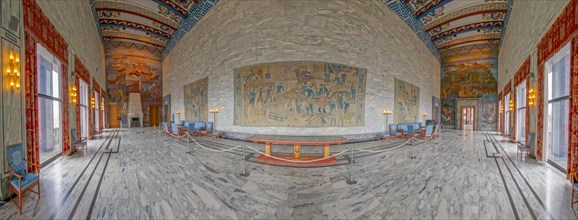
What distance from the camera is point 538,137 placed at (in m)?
6.46

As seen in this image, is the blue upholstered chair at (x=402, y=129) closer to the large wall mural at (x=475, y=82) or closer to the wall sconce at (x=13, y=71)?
the large wall mural at (x=475, y=82)

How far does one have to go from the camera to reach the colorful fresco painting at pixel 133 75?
20219 millimetres

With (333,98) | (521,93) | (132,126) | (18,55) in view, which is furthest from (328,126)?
(132,126)

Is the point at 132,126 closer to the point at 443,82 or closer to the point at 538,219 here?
the point at 538,219

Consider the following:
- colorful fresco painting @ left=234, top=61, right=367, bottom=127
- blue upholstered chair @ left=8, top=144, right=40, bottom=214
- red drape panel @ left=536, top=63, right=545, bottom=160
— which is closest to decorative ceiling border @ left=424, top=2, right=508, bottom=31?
red drape panel @ left=536, top=63, right=545, bottom=160

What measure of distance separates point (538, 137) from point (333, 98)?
22.3 feet

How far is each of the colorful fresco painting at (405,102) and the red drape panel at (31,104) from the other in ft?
46.5

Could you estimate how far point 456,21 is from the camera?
1431 cm

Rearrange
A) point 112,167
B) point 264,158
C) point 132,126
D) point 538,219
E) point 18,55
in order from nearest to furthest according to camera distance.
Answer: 1. point 538,219
2. point 18,55
3. point 112,167
4. point 264,158
5. point 132,126

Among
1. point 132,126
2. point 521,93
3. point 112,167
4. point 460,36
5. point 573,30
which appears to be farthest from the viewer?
point 132,126

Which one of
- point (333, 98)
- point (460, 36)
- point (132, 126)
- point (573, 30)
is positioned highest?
point (460, 36)

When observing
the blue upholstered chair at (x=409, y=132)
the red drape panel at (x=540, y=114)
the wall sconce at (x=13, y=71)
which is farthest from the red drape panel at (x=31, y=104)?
the blue upholstered chair at (x=409, y=132)

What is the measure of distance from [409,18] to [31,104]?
17064 millimetres

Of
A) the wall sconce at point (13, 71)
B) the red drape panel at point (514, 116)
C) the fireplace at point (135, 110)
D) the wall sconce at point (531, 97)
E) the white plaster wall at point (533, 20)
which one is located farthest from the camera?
the fireplace at point (135, 110)
